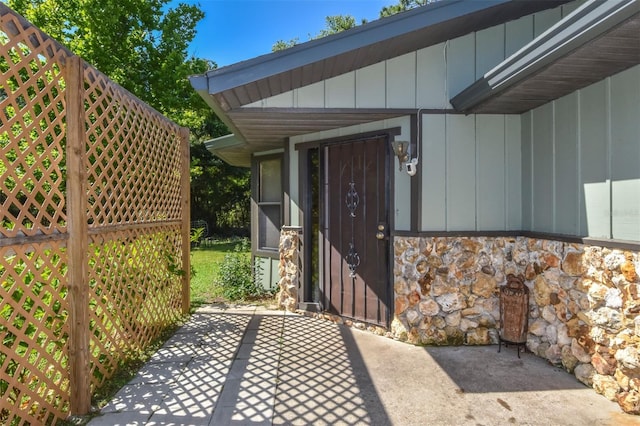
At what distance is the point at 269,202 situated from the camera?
6199mm

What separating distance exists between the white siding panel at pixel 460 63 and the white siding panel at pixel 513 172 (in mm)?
618

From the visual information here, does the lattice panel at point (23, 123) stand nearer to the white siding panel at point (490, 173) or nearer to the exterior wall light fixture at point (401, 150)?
the exterior wall light fixture at point (401, 150)

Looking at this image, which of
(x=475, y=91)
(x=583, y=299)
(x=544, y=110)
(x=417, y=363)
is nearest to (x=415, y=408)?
(x=417, y=363)

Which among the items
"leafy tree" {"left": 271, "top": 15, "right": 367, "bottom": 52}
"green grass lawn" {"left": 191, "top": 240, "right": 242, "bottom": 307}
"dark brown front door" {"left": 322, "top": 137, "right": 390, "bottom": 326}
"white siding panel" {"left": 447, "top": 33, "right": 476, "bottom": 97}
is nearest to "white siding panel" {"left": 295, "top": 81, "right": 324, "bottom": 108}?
Result: "dark brown front door" {"left": 322, "top": 137, "right": 390, "bottom": 326}

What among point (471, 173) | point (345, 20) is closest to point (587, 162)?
point (471, 173)

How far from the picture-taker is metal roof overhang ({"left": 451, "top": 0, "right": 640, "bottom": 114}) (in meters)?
2.08

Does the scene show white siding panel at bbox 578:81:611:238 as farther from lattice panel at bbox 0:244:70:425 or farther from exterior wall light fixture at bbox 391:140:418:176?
lattice panel at bbox 0:244:70:425

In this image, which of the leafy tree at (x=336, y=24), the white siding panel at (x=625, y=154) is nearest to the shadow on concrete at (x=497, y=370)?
the white siding panel at (x=625, y=154)

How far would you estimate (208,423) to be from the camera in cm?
241

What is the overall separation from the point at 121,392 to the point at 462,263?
10.6 ft

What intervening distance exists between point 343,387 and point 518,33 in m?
3.76

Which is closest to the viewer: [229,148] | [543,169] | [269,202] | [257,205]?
[543,169]

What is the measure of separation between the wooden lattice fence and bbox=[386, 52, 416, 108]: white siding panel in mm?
2470

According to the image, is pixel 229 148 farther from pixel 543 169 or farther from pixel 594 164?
pixel 594 164
